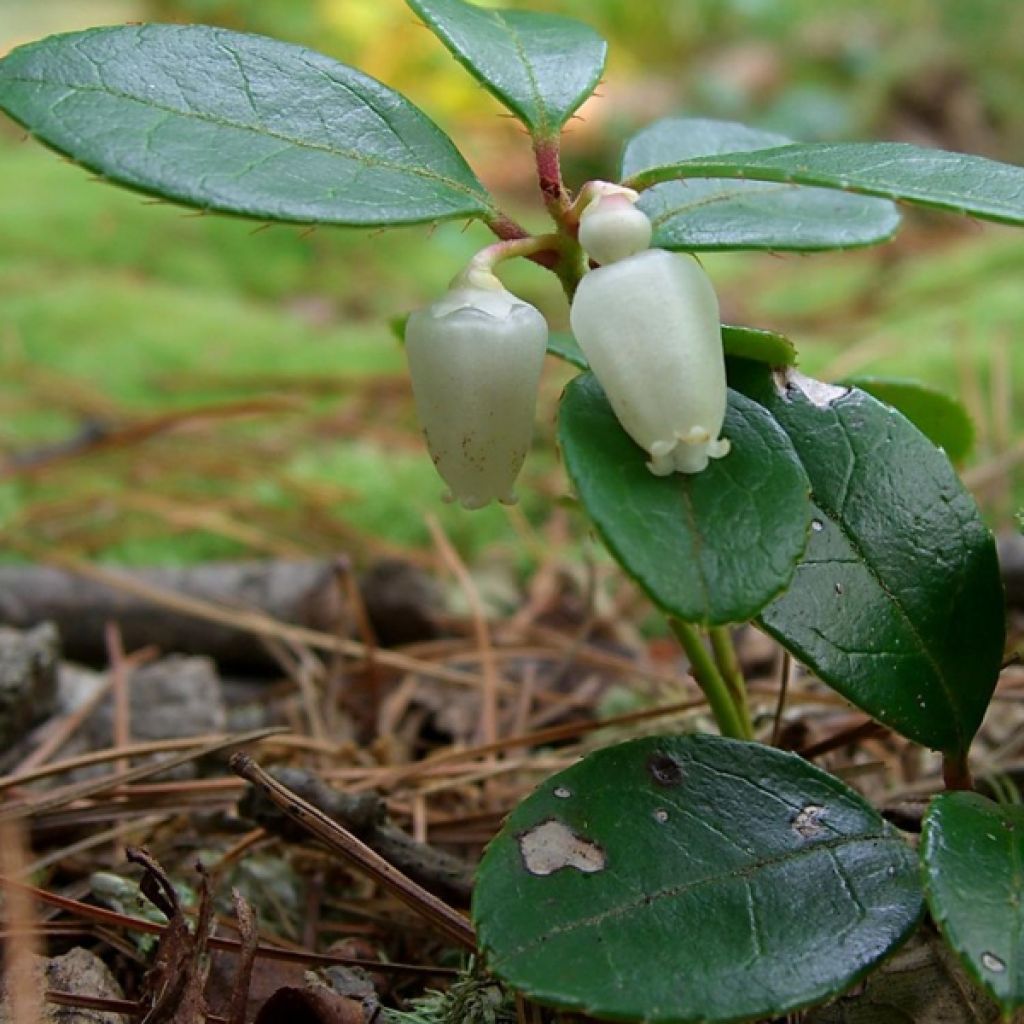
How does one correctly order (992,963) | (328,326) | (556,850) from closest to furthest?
1. (992,963)
2. (556,850)
3. (328,326)

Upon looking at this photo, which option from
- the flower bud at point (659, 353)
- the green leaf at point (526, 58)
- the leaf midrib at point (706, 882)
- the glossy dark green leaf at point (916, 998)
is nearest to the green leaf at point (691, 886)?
the leaf midrib at point (706, 882)

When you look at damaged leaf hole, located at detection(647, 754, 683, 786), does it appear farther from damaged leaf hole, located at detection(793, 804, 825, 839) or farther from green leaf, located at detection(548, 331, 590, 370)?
green leaf, located at detection(548, 331, 590, 370)

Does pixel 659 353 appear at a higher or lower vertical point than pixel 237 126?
lower

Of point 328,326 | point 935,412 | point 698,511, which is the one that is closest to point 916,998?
point 698,511

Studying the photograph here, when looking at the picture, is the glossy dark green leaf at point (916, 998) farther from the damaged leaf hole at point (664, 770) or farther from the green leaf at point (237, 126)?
the green leaf at point (237, 126)

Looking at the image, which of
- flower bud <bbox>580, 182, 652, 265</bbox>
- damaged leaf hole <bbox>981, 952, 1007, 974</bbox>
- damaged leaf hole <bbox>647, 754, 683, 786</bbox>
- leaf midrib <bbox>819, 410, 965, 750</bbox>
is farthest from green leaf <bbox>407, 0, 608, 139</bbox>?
damaged leaf hole <bbox>981, 952, 1007, 974</bbox>

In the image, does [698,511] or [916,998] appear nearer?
[698,511]

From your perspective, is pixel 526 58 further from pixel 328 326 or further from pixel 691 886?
pixel 328 326
